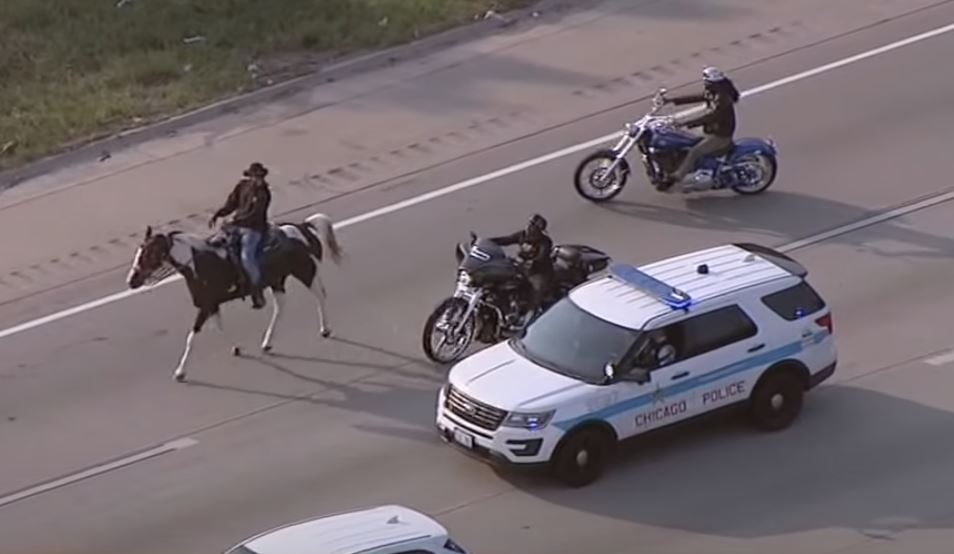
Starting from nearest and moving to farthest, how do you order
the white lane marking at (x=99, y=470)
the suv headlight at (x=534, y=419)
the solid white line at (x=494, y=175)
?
1. the suv headlight at (x=534, y=419)
2. the white lane marking at (x=99, y=470)
3. the solid white line at (x=494, y=175)

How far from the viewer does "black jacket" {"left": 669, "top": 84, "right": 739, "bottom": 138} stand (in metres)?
26.6

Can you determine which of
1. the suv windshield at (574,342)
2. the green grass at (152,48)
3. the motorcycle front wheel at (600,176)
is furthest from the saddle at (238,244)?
the green grass at (152,48)

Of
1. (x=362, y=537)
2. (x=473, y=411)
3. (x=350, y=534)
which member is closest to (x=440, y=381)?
(x=473, y=411)

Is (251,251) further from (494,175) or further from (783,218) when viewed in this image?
A: (783,218)

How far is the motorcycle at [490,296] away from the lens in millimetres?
22906

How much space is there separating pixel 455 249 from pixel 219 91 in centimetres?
636

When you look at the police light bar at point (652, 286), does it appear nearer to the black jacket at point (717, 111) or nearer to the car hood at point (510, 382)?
the car hood at point (510, 382)

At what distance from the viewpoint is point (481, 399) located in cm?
2045

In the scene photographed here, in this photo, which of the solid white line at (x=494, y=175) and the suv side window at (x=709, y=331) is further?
the solid white line at (x=494, y=175)

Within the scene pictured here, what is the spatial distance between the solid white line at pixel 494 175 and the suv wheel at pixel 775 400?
7.30m

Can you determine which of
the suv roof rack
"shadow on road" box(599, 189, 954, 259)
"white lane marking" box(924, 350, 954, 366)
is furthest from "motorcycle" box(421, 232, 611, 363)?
"shadow on road" box(599, 189, 954, 259)

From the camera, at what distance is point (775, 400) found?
2142 centimetres

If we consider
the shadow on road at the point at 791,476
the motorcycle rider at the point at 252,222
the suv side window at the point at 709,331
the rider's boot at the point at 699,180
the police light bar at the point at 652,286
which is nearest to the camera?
the shadow on road at the point at 791,476

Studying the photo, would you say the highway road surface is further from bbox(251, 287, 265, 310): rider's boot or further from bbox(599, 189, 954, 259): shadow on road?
bbox(251, 287, 265, 310): rider's boot
